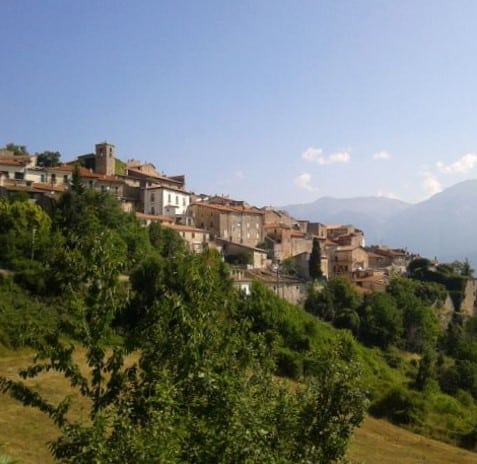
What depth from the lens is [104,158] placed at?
78875 millimetres

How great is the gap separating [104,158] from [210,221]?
17.1 m

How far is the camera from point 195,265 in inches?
392

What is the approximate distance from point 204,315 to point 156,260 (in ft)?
103

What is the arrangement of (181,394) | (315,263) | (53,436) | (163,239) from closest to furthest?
(181,394)
(53,436)
(163,239)
(315,263)

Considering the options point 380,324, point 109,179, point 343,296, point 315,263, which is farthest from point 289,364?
point 109,179

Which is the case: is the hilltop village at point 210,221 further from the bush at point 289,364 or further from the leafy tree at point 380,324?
the bush at point 289,364

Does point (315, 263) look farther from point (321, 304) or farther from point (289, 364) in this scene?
point (289, 364)

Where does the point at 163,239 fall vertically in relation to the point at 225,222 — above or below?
below

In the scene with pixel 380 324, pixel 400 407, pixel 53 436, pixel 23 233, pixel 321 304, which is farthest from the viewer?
pixel 380 324

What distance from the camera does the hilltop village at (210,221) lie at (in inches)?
2400

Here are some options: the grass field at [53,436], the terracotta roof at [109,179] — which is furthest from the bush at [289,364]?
the terracotta roof at [109,179]

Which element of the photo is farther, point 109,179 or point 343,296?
point 109,179

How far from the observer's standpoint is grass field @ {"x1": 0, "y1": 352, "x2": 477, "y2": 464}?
18.9 metres

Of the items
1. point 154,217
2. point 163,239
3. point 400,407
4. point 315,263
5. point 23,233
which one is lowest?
point 400,407
